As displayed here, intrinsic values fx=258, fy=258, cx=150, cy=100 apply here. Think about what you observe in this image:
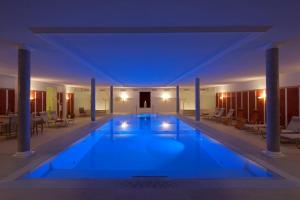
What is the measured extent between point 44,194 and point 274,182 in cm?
367

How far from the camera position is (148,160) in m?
6.71

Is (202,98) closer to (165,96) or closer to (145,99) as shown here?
(165,96)

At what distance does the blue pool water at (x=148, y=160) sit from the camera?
5180mm

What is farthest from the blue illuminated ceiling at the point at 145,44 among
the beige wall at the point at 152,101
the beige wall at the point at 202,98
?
the beige wall at the point at 152,101

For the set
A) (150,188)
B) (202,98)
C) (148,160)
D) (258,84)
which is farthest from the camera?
(202,98)

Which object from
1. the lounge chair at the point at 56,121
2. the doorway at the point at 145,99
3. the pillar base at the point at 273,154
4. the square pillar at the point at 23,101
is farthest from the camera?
the doorway at the point at 145,99

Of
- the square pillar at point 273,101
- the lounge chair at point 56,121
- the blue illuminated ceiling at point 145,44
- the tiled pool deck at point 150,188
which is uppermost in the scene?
the blue illuminated ceiling at point 145,44

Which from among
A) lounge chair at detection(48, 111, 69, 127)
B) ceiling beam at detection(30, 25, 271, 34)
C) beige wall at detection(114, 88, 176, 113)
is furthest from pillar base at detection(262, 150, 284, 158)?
beige wall at detection(114, 88, 176, 113)

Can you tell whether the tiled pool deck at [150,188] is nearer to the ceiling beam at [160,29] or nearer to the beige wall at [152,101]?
the ceiling beam at [160,29]

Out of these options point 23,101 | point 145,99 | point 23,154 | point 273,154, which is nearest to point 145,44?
point 23,101

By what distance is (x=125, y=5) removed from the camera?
12.0 ft

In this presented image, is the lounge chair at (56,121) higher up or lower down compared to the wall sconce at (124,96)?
lower down

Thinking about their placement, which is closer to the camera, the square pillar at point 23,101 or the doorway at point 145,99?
the square pillar at point 23,101

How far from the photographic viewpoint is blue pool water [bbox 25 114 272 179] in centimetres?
518
